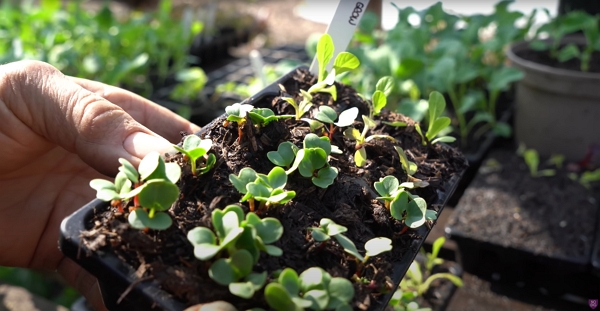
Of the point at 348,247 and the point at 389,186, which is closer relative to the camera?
the point at 348,247

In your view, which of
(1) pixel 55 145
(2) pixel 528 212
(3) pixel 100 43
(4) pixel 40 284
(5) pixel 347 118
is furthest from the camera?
(3) pixel 100 43

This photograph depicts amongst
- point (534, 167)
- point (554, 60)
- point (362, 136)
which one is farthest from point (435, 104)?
point (554, 60)

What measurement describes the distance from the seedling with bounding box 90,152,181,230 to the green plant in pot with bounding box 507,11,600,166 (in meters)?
1.38

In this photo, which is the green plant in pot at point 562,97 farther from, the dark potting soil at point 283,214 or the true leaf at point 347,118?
the true leaf at point 347,118

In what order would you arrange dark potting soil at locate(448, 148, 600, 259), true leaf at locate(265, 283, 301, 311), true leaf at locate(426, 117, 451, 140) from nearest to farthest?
true leaf at locate(265, 283, 301, 311), true leaf at locate(426, 117, 451, 140), dark potting soil at locate(448, 148, 600, 259)

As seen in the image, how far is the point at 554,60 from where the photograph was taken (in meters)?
1.83

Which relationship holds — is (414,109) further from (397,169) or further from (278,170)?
(278,170)

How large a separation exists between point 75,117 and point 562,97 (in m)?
1.44

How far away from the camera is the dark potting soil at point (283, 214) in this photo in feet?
1.90

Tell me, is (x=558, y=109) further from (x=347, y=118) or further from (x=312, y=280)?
(x=312, y=280)

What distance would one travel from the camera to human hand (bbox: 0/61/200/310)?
0.78 metres

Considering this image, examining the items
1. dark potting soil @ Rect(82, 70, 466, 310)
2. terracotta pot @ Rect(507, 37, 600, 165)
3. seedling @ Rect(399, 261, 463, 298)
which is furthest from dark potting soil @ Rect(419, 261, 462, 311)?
terracotta pot @ Rect(507, 37, 600, 165)

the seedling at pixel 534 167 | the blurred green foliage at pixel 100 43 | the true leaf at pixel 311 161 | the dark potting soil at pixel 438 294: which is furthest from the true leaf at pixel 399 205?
the blurred green foliage at pixel 100 43

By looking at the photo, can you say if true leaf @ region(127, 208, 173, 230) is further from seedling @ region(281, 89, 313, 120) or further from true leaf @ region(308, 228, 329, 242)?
seedling @ region(281, 89, 313, 120)
